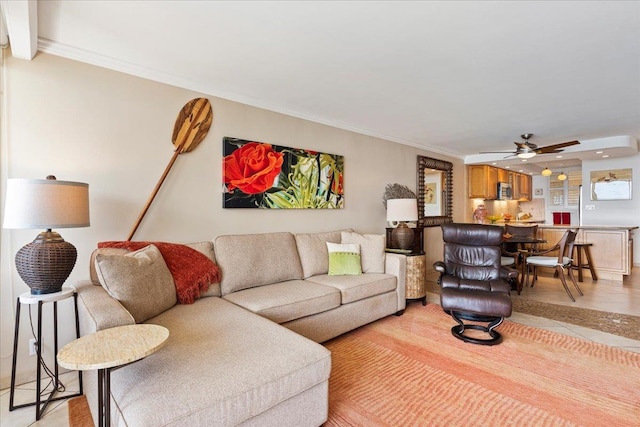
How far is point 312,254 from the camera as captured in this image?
134 inches

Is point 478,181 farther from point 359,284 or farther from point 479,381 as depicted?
point 479,381

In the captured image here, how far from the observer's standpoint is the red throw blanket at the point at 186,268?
7.69 feet

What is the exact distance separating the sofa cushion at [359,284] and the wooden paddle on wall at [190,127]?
169 centimetres

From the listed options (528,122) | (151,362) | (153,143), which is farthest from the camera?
(528,122)

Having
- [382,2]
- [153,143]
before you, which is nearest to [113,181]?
[153,143]

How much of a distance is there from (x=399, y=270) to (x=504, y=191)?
569 centimetres

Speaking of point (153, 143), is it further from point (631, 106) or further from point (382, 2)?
point (631, 106)

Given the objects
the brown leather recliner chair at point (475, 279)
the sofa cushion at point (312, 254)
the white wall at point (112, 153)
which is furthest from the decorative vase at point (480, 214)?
the white wall at point (112, 153)

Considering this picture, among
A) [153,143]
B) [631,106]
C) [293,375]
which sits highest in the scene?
[631,106]

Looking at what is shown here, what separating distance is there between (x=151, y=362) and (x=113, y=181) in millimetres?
1673

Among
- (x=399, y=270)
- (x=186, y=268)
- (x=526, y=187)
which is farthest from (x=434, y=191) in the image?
(x=186, y=268)

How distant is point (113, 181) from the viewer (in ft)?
8.37

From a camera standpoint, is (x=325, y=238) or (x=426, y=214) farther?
(x=426, y=214)

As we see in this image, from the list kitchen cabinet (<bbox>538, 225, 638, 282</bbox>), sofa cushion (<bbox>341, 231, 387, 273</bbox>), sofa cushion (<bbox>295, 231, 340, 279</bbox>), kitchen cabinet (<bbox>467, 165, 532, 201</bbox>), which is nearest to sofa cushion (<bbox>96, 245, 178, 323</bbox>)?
sofa cushion (<bbox>295, 231, 340, 279</bbox>)
